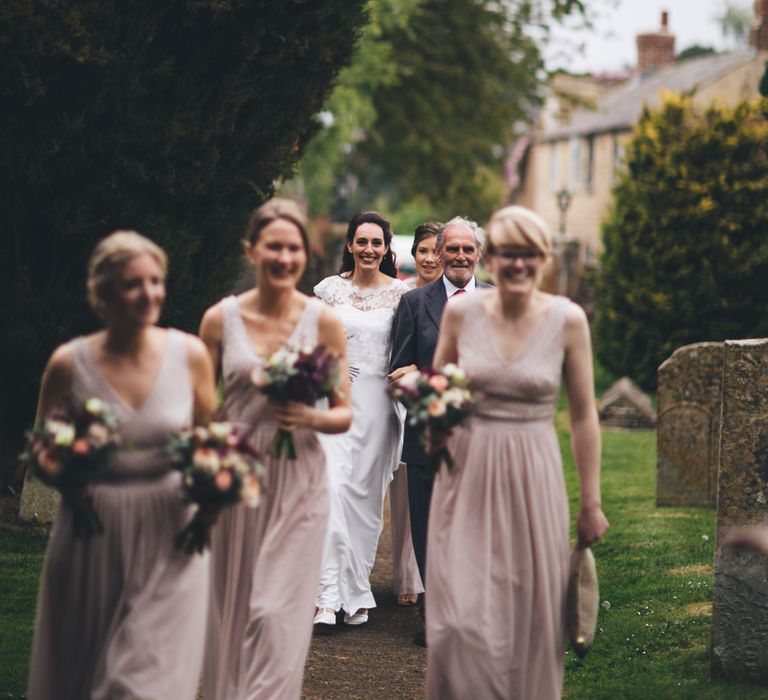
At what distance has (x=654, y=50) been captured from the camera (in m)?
51.4

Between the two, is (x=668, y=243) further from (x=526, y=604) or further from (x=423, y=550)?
(x=526, y=604)

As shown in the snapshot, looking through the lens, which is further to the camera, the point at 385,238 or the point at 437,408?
the point at 385,238

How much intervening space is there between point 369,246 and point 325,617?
2.43 m

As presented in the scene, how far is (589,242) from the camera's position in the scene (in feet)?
159

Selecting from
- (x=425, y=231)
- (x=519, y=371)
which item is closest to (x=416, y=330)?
(x=425, y=231)

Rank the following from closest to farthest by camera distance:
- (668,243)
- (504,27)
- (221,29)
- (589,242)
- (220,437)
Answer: (220,437) < (221,29) < (668,243) < (504,27) < (589,242)

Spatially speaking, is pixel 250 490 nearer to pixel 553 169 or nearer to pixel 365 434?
pixel 365 434

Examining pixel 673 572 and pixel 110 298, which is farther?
pixel 673 572

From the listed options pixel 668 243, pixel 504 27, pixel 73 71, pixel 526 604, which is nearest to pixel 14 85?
pixel 73 71

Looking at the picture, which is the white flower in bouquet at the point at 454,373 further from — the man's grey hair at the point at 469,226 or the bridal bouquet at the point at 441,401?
the man's grey hair at the point at 469,226

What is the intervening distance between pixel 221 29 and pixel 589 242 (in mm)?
39984

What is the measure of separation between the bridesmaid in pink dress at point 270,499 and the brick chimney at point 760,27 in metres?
35.4

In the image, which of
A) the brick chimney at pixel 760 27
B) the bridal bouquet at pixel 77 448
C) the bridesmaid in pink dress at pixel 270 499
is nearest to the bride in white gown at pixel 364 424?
the bridesmaid in pink dress at pixel 270 499

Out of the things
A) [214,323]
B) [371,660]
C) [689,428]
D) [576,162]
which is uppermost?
[576,162]
